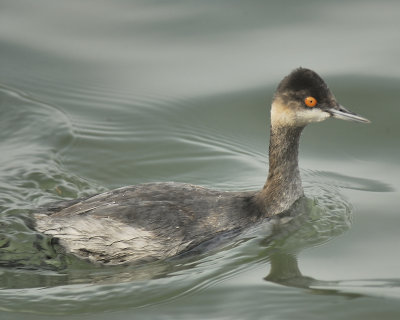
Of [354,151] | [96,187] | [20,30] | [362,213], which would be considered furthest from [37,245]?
[20,30]

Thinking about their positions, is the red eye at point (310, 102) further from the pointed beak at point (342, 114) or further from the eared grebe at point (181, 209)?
the pointed beak at point (342, 114)

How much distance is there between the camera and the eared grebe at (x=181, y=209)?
7.14 m

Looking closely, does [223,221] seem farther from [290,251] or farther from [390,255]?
[390,255]

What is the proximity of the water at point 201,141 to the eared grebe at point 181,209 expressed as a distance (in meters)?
0.18

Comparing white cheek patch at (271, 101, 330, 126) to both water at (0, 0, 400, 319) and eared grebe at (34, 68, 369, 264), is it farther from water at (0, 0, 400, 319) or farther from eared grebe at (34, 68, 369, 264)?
water at (0, 0, 400, 319)

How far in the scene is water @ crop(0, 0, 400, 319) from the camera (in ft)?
21.6

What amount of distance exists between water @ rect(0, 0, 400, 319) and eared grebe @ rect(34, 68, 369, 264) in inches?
7.1

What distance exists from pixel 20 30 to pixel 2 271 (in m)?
5.27

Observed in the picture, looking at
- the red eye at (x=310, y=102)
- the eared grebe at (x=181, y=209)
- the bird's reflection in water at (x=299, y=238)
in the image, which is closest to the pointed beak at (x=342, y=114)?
the eared grebe at (x=181, y=209)

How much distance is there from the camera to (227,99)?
1020 centimetres

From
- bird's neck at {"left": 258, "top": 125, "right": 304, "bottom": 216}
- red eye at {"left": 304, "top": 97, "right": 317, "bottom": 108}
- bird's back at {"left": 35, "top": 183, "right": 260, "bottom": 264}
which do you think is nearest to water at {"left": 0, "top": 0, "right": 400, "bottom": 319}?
bird's back at {"left": 35, "top": 183, "right": 260, "bottom": 264}

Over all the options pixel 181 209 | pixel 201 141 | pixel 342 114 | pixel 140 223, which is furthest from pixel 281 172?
pixel 201 141

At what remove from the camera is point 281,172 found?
7957 millimetres

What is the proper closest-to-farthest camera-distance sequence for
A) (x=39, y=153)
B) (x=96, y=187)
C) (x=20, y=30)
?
(x=96, y=187) → (x=39, y=153) → (x=20, y=30)
